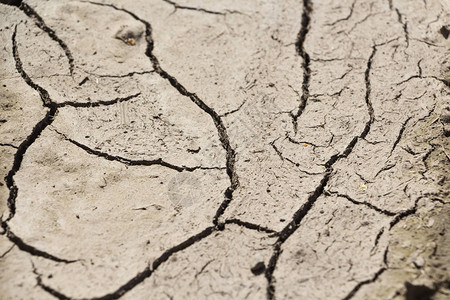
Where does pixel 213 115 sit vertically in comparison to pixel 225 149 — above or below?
above

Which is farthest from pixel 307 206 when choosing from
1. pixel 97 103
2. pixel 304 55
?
pixel 97 103

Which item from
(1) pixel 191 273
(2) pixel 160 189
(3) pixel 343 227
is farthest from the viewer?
(2) pixel 160 189

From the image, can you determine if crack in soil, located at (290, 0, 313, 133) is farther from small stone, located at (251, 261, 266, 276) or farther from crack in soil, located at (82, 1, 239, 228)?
small stone, located at (251, 261, 266, 276)

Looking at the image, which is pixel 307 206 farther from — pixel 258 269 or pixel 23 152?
pixel 23 152

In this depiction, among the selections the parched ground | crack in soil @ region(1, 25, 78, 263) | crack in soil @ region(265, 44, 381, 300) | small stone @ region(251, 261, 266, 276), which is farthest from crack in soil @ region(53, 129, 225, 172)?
small stone @ region(251, 261, 266, 276)

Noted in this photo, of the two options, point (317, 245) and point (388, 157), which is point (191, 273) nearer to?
point (317, 245)

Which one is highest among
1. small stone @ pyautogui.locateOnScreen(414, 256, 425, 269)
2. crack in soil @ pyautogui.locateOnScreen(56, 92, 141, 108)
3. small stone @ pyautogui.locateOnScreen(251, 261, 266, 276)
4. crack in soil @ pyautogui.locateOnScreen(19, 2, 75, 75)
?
crack in soil @ pyautogui.locateOnScreen(19, 2, 75, 75)

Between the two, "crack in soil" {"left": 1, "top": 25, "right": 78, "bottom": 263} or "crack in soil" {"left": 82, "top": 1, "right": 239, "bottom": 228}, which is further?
"crack in soil" {"left": 82, "top": 1, "right": 239, "bottom": 228}

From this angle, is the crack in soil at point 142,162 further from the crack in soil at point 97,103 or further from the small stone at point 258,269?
the small stone at point 258,269

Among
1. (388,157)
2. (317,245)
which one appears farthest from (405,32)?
(317,245)
